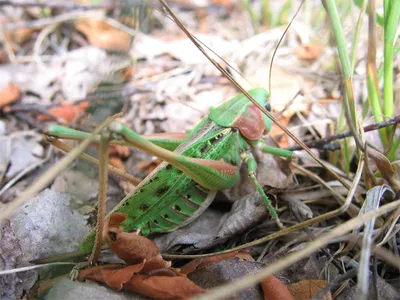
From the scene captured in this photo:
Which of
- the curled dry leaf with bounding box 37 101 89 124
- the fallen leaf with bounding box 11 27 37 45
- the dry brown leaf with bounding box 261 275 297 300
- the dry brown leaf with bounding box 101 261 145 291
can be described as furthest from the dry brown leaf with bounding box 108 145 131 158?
the fallen leaf with bounding box 11 27 37 45

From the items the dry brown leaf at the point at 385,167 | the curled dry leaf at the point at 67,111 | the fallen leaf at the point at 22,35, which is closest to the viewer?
the dry brown leaf at the point at 385,167

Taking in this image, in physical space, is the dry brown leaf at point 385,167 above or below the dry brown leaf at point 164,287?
above

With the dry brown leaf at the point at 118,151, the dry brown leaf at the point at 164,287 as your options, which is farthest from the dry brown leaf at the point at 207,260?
the dry brown leaf at the point at 118,151

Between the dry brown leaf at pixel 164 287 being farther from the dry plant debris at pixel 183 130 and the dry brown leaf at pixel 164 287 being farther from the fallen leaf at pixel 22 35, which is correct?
the fallen leaf at pixel 22 35

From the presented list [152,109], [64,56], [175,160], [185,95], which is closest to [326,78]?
[185,95]

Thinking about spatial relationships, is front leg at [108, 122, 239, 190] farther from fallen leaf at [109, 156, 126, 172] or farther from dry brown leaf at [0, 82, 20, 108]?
dry brown leaf at [0, 82, 20, 108]

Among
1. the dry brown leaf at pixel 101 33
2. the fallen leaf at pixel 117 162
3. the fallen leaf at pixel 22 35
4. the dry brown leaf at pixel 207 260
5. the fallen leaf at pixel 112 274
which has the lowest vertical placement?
the fallen leaf at pixel 117 162
